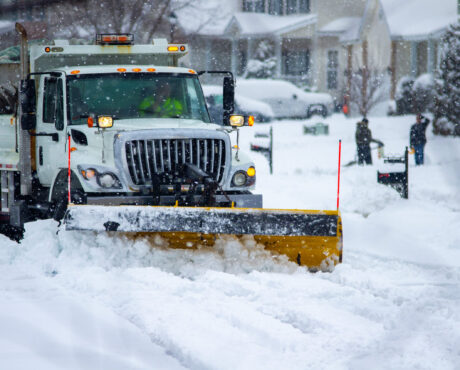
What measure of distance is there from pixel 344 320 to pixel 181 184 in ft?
9.04

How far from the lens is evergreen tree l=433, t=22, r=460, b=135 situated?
25.4m

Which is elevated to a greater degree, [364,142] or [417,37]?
[417,37]

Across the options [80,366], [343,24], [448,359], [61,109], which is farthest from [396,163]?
[343,24]

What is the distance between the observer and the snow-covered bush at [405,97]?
32.0 meters

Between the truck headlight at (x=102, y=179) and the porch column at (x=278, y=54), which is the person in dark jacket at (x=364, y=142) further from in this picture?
the porch column at (x=278, y=54)

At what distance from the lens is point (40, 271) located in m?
7.29

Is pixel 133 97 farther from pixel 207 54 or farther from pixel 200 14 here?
pixel 207 54

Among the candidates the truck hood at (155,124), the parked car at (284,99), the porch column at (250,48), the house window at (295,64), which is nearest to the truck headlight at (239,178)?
the truck hood at (155,124)

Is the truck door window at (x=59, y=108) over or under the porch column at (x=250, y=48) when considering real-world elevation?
under

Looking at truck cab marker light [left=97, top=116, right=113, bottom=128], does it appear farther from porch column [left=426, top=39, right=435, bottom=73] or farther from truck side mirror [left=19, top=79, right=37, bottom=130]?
porch column [left=426, top=39, right=435, bottom=73]

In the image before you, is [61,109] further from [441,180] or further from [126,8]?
[126,8]

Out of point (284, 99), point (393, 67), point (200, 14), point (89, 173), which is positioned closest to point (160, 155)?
point (89, 173)

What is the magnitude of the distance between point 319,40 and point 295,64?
195 cm

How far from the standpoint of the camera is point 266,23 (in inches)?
1662
